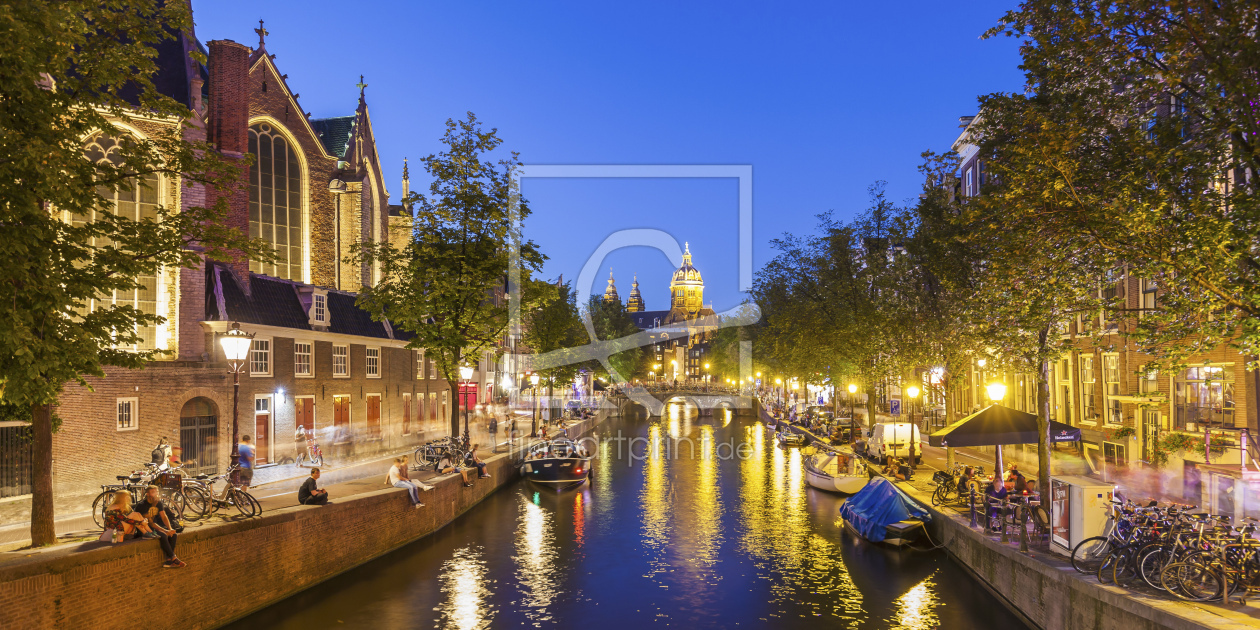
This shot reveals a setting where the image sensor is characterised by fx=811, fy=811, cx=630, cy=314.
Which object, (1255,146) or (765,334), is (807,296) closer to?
(765,334)

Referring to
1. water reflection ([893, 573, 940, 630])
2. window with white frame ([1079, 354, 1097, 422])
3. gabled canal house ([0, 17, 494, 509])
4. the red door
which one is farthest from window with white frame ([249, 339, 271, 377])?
window with white frame ([1079, 354, 1097, 422])

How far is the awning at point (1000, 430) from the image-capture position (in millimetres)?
21500

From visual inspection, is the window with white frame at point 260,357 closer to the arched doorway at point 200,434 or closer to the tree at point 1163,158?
the arched doorway at point 200,434

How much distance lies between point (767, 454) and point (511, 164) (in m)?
26.8

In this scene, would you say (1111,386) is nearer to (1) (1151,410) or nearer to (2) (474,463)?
(1) (1151,410)

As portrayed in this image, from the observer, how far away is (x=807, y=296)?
50.8 m

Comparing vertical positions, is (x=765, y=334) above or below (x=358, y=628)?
above

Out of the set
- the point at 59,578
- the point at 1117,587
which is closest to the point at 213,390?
the point at 59,578

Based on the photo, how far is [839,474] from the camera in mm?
33094

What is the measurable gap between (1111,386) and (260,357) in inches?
1358

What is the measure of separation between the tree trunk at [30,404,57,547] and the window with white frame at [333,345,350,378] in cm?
2650

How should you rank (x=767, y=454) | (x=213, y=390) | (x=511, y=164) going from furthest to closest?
(x=767, y=454) → (x=511, y=164) → (x=213, y=390)

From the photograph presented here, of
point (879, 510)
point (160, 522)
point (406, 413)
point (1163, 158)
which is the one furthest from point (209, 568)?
point (406, 413)

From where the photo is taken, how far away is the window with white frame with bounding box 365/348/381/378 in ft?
142
